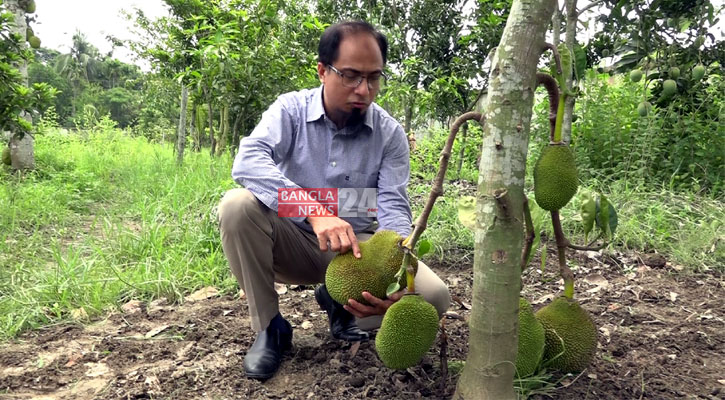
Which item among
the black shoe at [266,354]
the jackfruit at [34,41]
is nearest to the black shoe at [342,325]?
the black shoe at [266,354]

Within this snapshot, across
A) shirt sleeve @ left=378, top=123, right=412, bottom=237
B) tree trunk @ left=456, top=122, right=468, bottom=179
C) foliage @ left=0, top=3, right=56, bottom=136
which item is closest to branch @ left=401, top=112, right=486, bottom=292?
shirt sleeve @ left=378, top=123, right=412, bottom=237

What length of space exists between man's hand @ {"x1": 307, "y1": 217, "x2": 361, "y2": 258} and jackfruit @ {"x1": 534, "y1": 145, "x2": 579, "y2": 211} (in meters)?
0.58

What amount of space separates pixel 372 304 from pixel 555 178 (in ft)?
2.14

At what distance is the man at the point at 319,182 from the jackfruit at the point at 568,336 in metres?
0.41

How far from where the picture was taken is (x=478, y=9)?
18.9ft

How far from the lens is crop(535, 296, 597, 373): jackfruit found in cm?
144

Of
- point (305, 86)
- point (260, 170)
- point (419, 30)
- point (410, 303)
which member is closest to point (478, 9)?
point (419, 30)

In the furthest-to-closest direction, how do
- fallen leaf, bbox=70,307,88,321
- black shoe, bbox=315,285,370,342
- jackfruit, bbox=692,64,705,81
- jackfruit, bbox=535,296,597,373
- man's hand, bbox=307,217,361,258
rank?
jackfruit, bbox=692,64,705,81, fallen leaf, bbox=70,307,88,321, black shoe, bbox=315,285,370,342, man's hand, bbox=307,217,361,258, jackfruit, bbox=535,296,597,373

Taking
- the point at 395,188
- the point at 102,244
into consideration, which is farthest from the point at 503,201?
the point at 102,244

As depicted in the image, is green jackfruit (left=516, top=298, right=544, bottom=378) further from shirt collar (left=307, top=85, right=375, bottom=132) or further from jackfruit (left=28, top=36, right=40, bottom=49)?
jackfruit (left=28, top=36, right=40, bottom=49)

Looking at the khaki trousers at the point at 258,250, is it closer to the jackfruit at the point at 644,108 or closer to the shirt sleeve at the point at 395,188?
the shirt sleeve at the point at 395,188

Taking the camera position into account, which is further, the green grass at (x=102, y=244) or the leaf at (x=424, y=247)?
the green grass at (x=102, y=244)

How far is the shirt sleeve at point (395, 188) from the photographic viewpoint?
1.90 m

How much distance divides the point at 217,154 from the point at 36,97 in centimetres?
193
